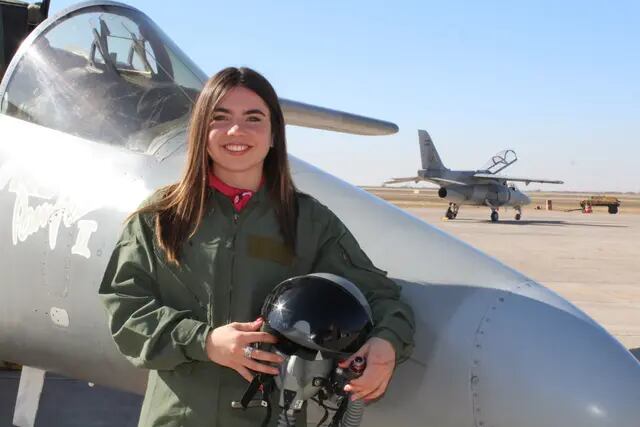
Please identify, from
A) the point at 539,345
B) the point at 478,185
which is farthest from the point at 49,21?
the point at 478,185

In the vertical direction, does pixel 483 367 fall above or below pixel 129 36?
below

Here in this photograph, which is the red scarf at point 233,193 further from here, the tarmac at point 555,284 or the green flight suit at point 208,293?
the tarmac at point 555,284

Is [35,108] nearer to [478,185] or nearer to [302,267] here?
[302,267]

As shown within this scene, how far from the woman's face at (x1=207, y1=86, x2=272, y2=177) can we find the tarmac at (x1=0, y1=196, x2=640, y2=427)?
3185mm

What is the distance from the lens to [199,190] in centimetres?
238

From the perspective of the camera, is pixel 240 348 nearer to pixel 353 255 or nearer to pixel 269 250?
pixel 269 250

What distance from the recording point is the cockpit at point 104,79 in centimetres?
374

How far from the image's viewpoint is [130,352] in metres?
2.26

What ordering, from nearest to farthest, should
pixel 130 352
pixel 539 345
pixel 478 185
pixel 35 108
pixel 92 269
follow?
pixel 130 352 < pixel 539 345 < pixel 92 269 < pixel 35 108 < pixel 478 185

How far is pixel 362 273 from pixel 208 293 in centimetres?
54

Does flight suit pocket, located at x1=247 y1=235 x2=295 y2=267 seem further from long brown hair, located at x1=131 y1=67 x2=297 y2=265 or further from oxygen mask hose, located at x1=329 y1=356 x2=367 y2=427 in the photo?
oxygen mask hose, located at x1=329 y1=356 x2=367 y2=427

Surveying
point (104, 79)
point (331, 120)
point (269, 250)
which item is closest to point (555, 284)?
point (331, 120)

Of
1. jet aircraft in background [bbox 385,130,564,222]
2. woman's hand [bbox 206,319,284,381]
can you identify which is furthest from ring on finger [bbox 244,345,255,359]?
jet aircraft in background [bbox 385,130,564,222]

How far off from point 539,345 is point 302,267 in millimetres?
859
